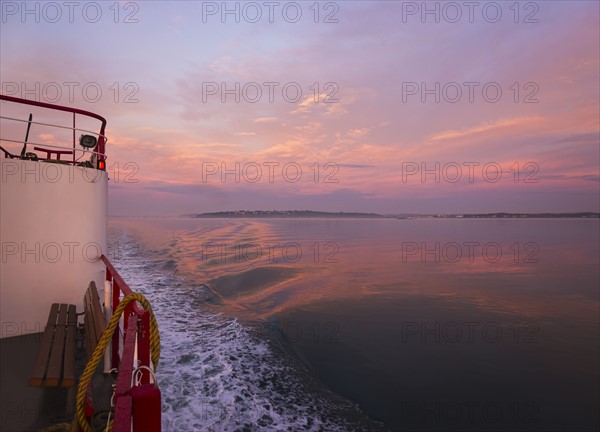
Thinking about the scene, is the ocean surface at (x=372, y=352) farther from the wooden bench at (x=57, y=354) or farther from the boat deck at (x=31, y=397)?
the wooden bench at (x=57, y=354)

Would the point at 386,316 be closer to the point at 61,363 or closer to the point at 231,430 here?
the point at 231,430

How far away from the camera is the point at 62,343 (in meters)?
4.83

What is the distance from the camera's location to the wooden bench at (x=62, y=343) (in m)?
3.99

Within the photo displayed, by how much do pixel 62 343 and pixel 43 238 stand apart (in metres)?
2.77

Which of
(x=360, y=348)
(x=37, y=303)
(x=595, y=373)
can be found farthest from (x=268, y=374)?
(x=595, y=373)

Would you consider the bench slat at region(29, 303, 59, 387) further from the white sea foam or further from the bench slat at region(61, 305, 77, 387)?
the white sea foam

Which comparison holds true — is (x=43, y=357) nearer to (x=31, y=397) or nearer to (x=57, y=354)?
(x=57, y=354)

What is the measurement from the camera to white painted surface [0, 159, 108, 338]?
641cm

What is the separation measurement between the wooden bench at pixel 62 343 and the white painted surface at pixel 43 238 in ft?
2.12

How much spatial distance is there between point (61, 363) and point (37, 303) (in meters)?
3.09

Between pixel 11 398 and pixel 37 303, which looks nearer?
pixel 11 398

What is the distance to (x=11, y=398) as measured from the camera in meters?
4.39

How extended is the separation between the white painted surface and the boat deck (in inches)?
47.2

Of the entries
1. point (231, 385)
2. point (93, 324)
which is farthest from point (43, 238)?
point (231, 385)
